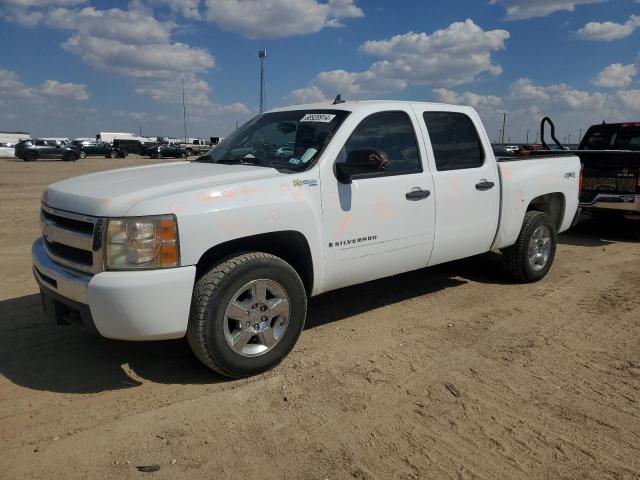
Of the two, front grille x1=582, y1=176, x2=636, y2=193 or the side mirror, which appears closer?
the side mirror

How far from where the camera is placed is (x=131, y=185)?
140 inches

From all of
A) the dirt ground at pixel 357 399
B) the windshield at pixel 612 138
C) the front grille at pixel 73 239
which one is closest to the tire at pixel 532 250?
the dirt ground at pixel 357 399

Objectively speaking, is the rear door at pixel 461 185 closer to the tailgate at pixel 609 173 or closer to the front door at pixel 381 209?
the front door at pixel 381 209

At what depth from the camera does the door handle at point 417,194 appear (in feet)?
14.6

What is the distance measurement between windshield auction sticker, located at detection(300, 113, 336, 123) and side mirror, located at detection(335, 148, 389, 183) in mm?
483

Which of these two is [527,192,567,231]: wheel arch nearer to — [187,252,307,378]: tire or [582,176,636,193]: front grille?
[582,176,636,193]: front grille

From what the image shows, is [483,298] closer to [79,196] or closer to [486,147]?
[486,147]

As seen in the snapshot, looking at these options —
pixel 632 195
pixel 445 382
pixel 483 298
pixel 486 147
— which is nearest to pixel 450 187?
pixel 486 147

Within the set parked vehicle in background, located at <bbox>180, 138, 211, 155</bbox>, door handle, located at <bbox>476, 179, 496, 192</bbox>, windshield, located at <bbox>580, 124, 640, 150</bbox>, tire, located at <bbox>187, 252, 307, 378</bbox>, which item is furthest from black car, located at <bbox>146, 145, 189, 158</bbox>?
tire, located at <bbox>187, 252, 307, 378</bbox>

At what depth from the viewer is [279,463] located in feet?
9.05

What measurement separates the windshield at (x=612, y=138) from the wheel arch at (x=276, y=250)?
842 centimetres

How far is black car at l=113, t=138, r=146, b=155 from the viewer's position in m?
53.1

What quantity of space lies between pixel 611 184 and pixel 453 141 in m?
5.25

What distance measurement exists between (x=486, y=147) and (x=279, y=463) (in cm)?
383
